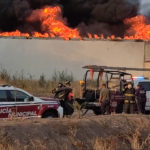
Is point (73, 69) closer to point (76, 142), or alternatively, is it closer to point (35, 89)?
point (35, 89)

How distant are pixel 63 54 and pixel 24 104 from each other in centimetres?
2053

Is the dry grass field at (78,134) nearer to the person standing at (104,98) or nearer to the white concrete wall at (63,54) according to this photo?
the person standing at (104,98)

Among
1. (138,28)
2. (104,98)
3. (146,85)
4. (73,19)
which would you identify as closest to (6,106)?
(104,98)

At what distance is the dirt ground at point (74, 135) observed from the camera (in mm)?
8531

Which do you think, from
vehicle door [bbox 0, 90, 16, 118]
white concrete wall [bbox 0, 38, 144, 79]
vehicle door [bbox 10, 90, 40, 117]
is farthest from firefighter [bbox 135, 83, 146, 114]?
white concrete wall [bbox 0, 38, 144, 79]

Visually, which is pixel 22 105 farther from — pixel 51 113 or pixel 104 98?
pixel 104 98

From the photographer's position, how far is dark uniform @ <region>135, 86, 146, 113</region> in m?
18.4

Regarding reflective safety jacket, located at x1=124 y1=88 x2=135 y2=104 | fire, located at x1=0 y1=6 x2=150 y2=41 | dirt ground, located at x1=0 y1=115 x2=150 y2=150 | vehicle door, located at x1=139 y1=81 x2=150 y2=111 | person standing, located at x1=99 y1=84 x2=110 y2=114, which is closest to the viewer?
dirt ground, located at x1=0 y1=115 x2=150 y2=150

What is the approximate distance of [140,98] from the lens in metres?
18.6

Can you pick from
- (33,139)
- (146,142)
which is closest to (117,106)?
(146,142)

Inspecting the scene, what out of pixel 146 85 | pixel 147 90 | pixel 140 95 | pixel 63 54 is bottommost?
pixel 140 95

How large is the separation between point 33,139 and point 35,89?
19.9 m

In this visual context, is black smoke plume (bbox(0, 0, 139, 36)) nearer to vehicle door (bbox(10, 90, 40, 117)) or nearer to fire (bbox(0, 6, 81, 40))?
fire (bbox(0, 6, 81, 40))

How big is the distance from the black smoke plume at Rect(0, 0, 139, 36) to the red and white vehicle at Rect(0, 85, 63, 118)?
22.0m
